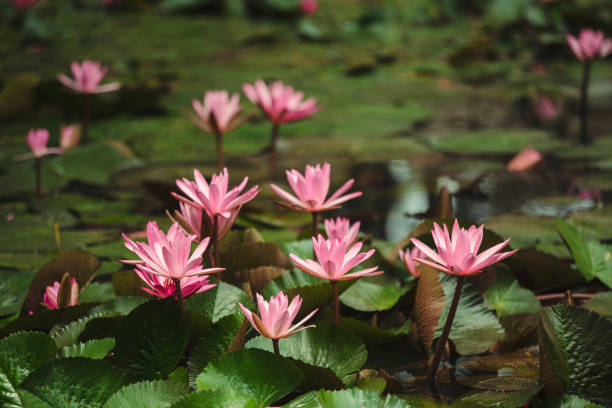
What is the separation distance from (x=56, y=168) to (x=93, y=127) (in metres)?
0.65

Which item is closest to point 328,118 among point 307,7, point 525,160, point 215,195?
point 525,160

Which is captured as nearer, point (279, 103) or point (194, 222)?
point (194, 222)

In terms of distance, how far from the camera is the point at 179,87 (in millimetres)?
3449

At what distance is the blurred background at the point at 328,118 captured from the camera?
173 cm

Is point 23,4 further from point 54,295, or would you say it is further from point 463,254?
point 463,254

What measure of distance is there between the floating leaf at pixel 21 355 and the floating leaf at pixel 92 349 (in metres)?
0.02

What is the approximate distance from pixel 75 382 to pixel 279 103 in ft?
4.18

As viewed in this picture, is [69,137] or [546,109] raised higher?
[69,137]

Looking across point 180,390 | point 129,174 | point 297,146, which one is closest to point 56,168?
point 129,174

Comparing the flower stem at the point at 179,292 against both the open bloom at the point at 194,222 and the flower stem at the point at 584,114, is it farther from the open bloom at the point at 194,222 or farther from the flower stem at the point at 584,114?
the flower stem at the point at 584,114

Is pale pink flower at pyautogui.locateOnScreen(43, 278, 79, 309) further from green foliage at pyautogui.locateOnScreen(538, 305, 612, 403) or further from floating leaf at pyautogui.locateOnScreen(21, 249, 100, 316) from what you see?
green foliage at pyautogui.locateOnScreen(538, 305, 612, 403)

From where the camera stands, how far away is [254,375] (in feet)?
2.58

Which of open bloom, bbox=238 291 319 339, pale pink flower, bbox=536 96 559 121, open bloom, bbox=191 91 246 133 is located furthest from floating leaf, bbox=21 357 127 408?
pale pink flower, bbox=536 96 559 121

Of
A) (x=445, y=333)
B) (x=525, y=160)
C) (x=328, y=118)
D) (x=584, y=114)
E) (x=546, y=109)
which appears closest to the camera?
(x=445, y=333)
